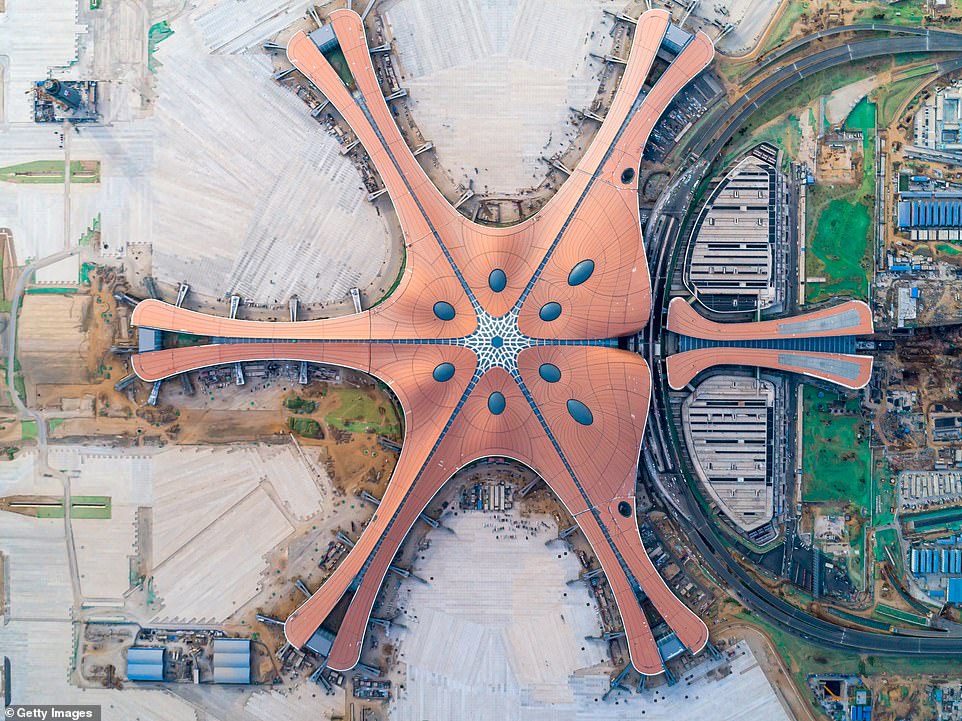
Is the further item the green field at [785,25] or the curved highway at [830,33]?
the green field at [785,25]

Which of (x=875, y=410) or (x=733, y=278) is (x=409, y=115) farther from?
(x=875, y=410)

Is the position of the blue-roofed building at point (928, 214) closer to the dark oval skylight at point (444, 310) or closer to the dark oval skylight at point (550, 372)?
A: the dark oval skylight at point (550, 372)

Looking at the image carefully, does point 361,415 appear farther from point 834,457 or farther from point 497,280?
point 834,457

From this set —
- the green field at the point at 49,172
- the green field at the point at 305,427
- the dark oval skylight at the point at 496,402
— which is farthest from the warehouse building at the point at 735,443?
the green field at the point at 49,172

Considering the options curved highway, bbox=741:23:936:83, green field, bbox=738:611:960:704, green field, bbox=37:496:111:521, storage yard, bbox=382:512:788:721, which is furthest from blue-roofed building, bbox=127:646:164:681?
curved highway, bbox=741:23:936:83

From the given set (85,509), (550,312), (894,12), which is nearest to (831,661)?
(550,312)

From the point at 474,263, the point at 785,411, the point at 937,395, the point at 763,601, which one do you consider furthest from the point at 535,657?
the point at 937,395

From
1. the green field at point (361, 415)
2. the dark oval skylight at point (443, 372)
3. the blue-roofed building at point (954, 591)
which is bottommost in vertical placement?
the blue-roofed building at point (954, 591)
